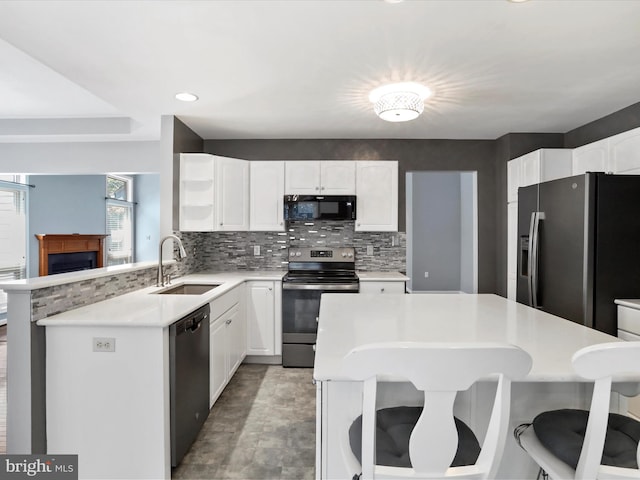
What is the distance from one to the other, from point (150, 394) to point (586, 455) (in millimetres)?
1770

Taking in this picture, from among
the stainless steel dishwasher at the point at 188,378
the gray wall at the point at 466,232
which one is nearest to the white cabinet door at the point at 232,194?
the stainless steel dishwasher at the point at 188,378

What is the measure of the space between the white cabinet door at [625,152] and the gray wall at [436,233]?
423 centimetres

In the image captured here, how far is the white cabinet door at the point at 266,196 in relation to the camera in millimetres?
3967

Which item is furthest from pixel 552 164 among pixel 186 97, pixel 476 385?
pixel 186 97

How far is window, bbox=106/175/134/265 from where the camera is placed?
7.22m

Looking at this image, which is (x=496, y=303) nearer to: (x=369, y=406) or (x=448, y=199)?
(x=369, y=406)

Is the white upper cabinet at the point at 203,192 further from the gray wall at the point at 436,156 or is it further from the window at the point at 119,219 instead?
the window at the point at 119,219

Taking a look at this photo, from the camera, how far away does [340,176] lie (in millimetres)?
3941

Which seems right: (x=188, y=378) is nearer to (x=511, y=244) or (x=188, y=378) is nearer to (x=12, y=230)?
(x=511, y=244)

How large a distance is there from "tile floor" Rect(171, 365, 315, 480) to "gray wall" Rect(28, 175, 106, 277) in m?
4.69

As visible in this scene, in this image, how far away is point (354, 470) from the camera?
1.04 metres

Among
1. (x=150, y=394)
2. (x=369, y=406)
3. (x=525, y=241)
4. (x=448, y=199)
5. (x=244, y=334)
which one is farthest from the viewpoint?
(x=448, y=199)

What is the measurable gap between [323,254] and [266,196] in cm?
90

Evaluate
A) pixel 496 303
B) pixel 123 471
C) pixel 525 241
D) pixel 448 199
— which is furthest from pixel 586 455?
pixel 448 199
